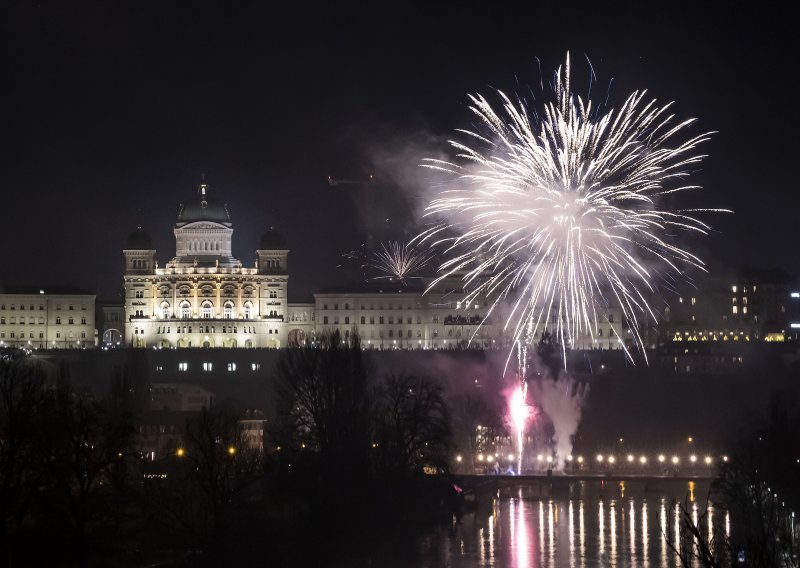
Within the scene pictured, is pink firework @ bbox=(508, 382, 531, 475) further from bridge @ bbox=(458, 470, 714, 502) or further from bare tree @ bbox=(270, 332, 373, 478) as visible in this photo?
bare tree @ bbox=(270, 332, 373, 478)

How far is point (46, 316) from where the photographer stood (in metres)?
97.8

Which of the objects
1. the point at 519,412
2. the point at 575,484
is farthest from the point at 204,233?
the point at 575,484

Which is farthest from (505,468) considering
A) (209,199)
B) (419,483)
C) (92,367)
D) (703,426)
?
(209,199)

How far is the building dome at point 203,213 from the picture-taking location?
99.9 m

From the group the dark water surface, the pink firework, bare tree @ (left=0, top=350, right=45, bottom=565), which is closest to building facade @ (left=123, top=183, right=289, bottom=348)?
the pink firework

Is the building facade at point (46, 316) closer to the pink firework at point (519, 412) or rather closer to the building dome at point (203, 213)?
the building dome at point (203, 213)

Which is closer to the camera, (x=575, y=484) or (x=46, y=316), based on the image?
(x=575, y=484)

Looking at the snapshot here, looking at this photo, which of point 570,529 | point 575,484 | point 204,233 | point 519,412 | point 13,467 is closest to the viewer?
point 13,467

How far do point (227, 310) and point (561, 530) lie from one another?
51.1 metres

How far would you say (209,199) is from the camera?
10081cm

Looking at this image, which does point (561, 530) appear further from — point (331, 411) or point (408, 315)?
point (408, 315)

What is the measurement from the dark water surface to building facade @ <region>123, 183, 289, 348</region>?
37224 mm

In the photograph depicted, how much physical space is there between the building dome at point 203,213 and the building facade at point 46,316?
7.51m

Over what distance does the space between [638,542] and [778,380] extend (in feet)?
128
